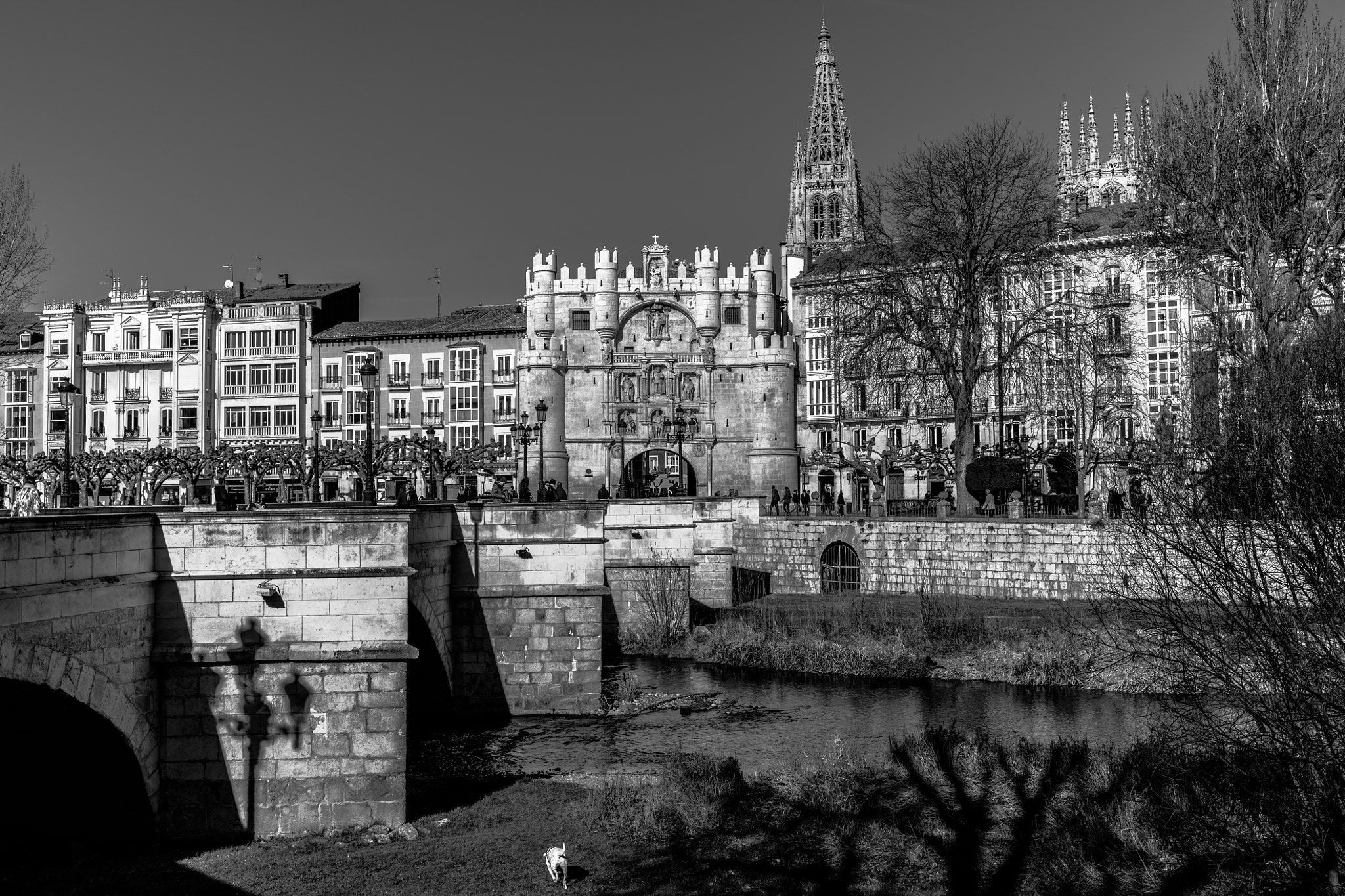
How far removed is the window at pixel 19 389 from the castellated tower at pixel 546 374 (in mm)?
28169

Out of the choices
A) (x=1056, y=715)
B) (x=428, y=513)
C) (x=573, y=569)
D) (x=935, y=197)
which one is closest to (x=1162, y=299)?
(x=935, y=197)

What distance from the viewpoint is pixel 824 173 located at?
344 feet

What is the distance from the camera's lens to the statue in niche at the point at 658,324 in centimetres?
7019

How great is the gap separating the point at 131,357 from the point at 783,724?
56052 mm

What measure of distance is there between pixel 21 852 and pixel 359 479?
47.3m

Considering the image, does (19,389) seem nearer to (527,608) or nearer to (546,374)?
(546,374)

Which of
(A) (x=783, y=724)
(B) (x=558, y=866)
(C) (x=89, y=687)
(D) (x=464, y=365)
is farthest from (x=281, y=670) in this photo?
(D) (x=464, y=365)

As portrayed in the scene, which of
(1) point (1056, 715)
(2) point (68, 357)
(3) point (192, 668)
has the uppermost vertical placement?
(2) point (68, 357)

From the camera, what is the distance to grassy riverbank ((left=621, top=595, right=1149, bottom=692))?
32.9 metres

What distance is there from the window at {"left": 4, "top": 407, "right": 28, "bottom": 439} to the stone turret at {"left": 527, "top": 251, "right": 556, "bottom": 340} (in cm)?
2915

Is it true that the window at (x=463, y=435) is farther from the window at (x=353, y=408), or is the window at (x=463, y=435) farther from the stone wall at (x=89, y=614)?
the stone wall at (x=89, y=614)

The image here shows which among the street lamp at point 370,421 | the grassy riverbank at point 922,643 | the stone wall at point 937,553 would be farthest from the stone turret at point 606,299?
the street lamp at point 370,421

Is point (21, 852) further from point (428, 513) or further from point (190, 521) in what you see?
point (428, 513)

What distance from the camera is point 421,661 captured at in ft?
87.9
